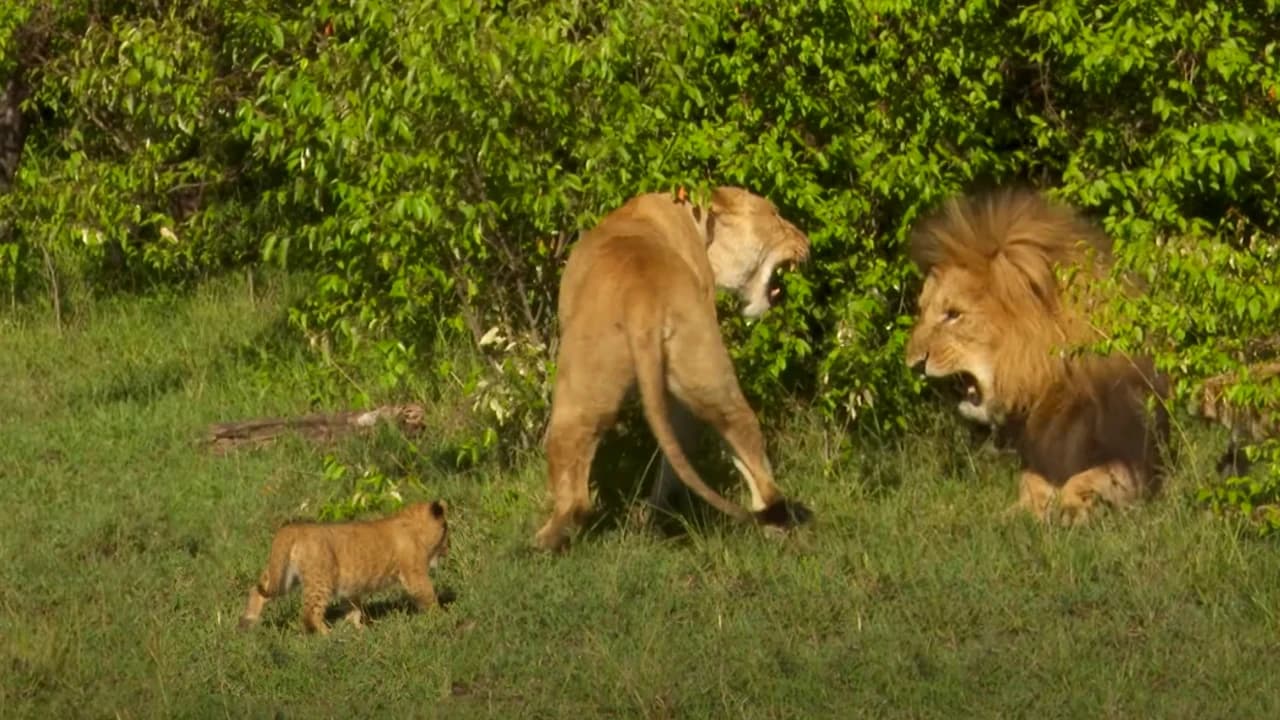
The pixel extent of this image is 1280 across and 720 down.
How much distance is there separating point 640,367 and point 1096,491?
1730 mm

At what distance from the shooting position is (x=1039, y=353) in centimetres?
777

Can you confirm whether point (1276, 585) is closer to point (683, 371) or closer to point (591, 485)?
point (683, 371)

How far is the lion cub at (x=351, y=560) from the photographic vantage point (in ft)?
22.2

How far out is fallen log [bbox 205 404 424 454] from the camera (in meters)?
9.17

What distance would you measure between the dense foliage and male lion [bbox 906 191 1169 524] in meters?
0.29

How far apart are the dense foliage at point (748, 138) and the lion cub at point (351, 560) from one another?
1.26 m

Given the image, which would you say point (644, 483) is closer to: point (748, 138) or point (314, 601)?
point (748, 138)

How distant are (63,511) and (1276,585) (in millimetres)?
4110

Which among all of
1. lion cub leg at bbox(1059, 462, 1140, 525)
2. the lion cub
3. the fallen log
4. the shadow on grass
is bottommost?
the fallen log

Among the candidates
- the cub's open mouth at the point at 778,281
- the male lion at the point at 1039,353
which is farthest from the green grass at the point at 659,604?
the cub's open mouth at the point at 778,281

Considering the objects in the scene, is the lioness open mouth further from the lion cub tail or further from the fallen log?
the fallen log

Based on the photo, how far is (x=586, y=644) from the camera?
6648 mm

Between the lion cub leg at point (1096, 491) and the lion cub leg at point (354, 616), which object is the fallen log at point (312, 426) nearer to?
the lion cub leg at point (354, 616)

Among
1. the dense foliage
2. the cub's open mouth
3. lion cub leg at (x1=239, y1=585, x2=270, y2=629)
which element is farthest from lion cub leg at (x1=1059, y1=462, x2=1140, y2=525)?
lion cub leg at (x1=239, y1=585, x2=270, y2=629)
